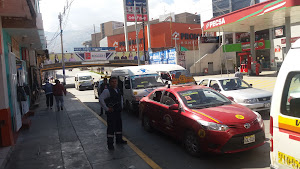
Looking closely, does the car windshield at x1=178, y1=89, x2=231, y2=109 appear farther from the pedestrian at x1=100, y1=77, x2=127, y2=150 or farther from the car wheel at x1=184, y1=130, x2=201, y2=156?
the pedestrian at x1=100, y1=77, x2=127, y2=150

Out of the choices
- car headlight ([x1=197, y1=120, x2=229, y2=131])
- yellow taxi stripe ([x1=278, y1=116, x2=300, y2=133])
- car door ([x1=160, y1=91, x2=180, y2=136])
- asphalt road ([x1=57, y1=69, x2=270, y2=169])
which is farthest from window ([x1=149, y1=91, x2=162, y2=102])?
yellow taxi stripe ([x1=278, y1=116, x2=300, y2=133])

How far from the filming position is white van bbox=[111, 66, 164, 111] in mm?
10461

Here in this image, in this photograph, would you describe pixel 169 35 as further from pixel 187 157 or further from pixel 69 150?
pixel 187 157

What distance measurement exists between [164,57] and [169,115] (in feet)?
103

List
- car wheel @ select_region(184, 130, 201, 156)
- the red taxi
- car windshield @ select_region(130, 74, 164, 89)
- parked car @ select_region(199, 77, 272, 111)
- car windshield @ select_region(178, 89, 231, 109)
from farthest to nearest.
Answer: car windshield @ select_region(130, 74, 164, 89)
parked car @ select_region(199, 77, 272, 111)
car windshield @ select_region(178, 89, 231, 109)
car wheel @ select_region(184, 130, 201, 156)
the red taxi

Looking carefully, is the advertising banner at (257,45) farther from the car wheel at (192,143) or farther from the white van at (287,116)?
the white van at (287,116)

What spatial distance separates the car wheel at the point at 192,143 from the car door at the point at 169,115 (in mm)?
469

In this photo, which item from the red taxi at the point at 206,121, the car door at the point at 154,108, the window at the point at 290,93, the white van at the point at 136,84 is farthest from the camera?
the white van at the point at 136,84

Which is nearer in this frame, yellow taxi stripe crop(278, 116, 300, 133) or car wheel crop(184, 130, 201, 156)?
yellow taxi stripe crop(278, 116, 300, 133)

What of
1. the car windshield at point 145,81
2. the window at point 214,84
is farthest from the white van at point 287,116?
the car windshield at point 145,81

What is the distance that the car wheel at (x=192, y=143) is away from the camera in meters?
5.15

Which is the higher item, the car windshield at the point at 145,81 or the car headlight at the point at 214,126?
the car windshield at the point at 145,81

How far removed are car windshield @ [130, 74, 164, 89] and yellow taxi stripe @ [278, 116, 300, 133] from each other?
8038mm

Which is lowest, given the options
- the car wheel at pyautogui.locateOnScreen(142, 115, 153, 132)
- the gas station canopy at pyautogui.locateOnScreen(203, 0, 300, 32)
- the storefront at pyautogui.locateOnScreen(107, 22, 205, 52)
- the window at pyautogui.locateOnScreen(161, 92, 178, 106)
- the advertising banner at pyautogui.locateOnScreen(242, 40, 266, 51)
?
the car wheel at pyautogui.locateOnScreen(142, 115, 153, 132)
